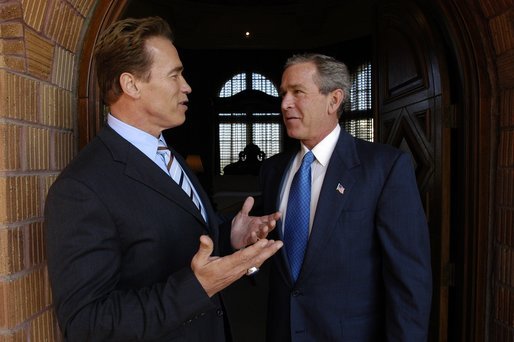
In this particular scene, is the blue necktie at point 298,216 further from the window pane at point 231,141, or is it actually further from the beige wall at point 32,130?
the window pane at point 231,141

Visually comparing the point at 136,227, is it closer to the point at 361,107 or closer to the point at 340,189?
the point at 340,189

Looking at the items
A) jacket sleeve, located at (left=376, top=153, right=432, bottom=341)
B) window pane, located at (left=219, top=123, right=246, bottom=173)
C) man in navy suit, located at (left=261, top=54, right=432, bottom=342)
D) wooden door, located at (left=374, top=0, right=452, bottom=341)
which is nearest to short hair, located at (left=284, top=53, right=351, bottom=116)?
man in navy suit, located at (left=261, top=54, right=432, bottom=342)

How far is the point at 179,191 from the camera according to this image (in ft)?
4.59

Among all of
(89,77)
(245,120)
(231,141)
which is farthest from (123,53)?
(231,141)

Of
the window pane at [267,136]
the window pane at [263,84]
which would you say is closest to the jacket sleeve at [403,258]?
the window pane at [267,136]

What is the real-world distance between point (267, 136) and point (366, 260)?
1021cm

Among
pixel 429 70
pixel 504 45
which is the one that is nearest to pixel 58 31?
pixel 504 45

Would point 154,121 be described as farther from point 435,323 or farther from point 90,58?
point 435,323

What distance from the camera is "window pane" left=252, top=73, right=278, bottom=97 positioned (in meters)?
12.0

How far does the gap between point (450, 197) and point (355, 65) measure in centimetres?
776

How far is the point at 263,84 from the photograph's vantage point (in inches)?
476

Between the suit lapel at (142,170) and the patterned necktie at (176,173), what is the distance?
0.42 ft

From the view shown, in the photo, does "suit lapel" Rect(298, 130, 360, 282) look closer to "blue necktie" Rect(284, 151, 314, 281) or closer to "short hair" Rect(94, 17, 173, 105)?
"blue necktie" Rect(284, 151, 314, 281)

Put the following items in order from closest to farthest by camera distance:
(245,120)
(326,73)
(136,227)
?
1. (136,227)
2. (326,73)
3. (245,120)
